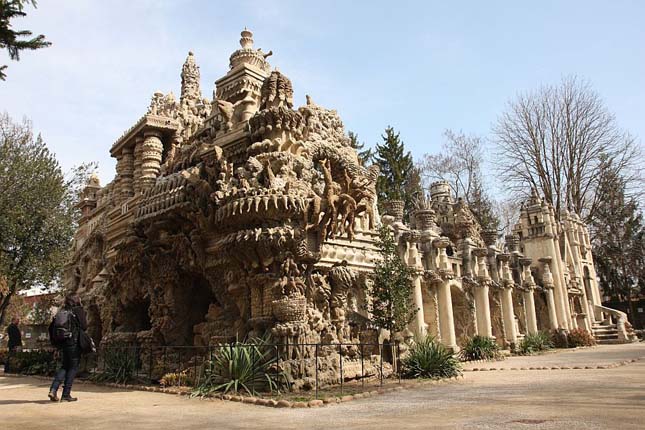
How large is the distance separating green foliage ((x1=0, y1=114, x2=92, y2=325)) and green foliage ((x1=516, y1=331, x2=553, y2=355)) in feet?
72.8

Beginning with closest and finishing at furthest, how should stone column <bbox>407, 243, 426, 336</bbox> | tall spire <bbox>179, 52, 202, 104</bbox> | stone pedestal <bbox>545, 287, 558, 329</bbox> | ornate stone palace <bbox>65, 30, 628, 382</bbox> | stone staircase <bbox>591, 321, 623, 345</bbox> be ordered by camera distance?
ornate stone palace <bbox>65, 30, 628, 382</bbox> → stone column <bbox>407, 243, 426, 336</bbox> → tall spire <bbox>179, 52, 202, 104</bbox> → stone pedestal <bbox>545, 287, 558, 329</bbox> → stone staircase <bbox>591, 321, 623, 345</bbox>

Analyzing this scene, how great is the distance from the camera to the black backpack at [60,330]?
8391 mm

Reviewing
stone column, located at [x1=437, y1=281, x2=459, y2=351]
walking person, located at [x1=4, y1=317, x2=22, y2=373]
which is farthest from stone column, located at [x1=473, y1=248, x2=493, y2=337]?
walking person, located at [x1=4, y1=317, x2=22, y2=373]

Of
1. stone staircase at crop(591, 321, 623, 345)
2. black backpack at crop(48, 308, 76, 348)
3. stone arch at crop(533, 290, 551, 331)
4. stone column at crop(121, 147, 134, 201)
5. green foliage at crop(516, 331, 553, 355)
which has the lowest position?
black backpack at crop(48, 308, 76, 348)

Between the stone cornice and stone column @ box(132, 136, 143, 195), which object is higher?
the stone cornice

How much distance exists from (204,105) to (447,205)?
1353cm

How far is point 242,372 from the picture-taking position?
9406 mm

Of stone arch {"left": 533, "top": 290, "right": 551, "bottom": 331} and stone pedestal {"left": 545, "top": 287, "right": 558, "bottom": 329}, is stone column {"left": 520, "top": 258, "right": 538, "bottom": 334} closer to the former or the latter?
stone pedestal {"left": 545, "top": 287, "right": 558, "bottom": 329}

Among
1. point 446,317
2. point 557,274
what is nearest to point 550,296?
point 557,274

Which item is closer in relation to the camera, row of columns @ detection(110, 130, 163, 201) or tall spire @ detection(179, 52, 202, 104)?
row of columns @ detection(110, 130, 163, 201)

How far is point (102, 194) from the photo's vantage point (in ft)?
69.2

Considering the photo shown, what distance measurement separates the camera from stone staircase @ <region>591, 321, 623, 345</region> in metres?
30.7

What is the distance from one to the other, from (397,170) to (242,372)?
3364 centimetres

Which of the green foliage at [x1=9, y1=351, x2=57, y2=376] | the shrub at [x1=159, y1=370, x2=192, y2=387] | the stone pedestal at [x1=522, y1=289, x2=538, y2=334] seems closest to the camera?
the shrub at [x1=159, y1=370, x2=192, y2=387]
